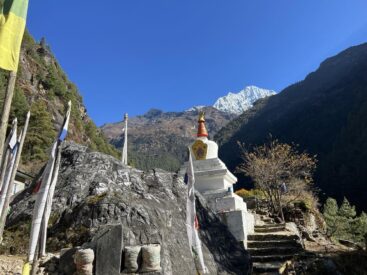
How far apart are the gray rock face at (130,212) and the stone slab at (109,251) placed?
1026 millimetres

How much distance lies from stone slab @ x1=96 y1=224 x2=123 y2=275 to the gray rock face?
1026mm

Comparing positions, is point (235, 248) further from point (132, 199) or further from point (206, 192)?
point (206, 192)

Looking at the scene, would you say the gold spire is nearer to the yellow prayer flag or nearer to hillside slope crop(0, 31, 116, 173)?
the yellow prayer flag

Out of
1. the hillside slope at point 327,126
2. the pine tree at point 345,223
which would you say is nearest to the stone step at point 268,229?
the pine tree at point 345,223

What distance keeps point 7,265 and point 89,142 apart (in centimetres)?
4985

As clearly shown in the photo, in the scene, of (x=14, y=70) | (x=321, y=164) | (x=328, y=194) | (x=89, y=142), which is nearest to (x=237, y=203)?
(x=14, y=70)

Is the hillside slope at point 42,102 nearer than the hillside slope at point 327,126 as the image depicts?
Yes

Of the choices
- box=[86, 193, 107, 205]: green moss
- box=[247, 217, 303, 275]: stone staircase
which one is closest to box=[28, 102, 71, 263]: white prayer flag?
box=[86, 193, 107, 205]: green moss

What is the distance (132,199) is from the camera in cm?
1003

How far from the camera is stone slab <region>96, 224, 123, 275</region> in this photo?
693 cm

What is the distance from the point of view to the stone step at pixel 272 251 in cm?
1276

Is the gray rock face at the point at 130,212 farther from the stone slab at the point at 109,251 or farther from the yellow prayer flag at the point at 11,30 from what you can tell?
the yellow prayer flag at the point at 11,30

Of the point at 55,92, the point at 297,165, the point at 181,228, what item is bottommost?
the point at 181,228

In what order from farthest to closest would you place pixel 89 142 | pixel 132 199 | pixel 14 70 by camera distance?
pixel 89 142
pixel 132 199
pixel 14 70
